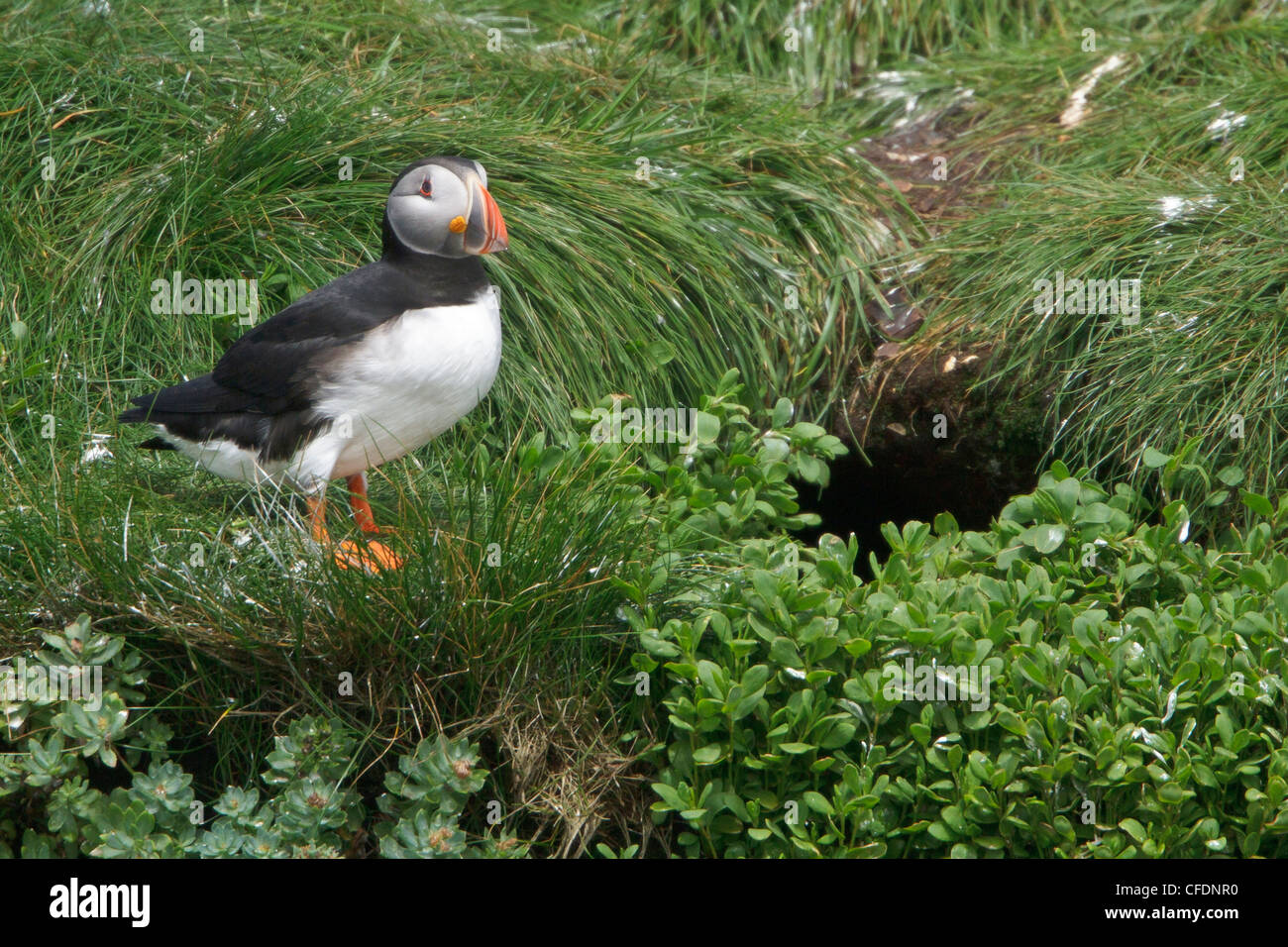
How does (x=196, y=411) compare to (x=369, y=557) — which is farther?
(x=196, y=411)

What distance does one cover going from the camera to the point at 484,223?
10.8 ft

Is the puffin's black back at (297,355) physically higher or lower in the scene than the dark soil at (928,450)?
higher

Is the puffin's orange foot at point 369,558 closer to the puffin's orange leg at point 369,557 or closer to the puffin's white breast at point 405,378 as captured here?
the puffin's orange leg at point 369,557

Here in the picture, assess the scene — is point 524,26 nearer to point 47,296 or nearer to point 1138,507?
point 47,296

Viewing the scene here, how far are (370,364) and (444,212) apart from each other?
414mm

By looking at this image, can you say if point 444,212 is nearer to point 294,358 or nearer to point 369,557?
point 294,358

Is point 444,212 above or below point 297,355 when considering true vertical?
above

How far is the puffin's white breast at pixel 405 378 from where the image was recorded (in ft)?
10.9

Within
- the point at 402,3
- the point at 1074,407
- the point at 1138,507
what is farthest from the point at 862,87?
the point at 1138,507

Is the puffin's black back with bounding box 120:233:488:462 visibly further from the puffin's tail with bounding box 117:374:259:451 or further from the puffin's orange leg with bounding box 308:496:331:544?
the puffin's orange leg with bounding box 308:496:331:544

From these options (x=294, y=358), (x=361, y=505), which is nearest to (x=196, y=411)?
(x=294, y=358)

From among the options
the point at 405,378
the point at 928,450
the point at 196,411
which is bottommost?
the point at 928,450

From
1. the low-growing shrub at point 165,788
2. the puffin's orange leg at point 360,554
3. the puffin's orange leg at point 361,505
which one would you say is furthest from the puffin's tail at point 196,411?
the low-growing shrub at point 165,788

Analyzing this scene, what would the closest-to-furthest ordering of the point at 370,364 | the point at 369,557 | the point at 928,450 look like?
the point at 369,557
the point at 370,364
the point at 928,450
